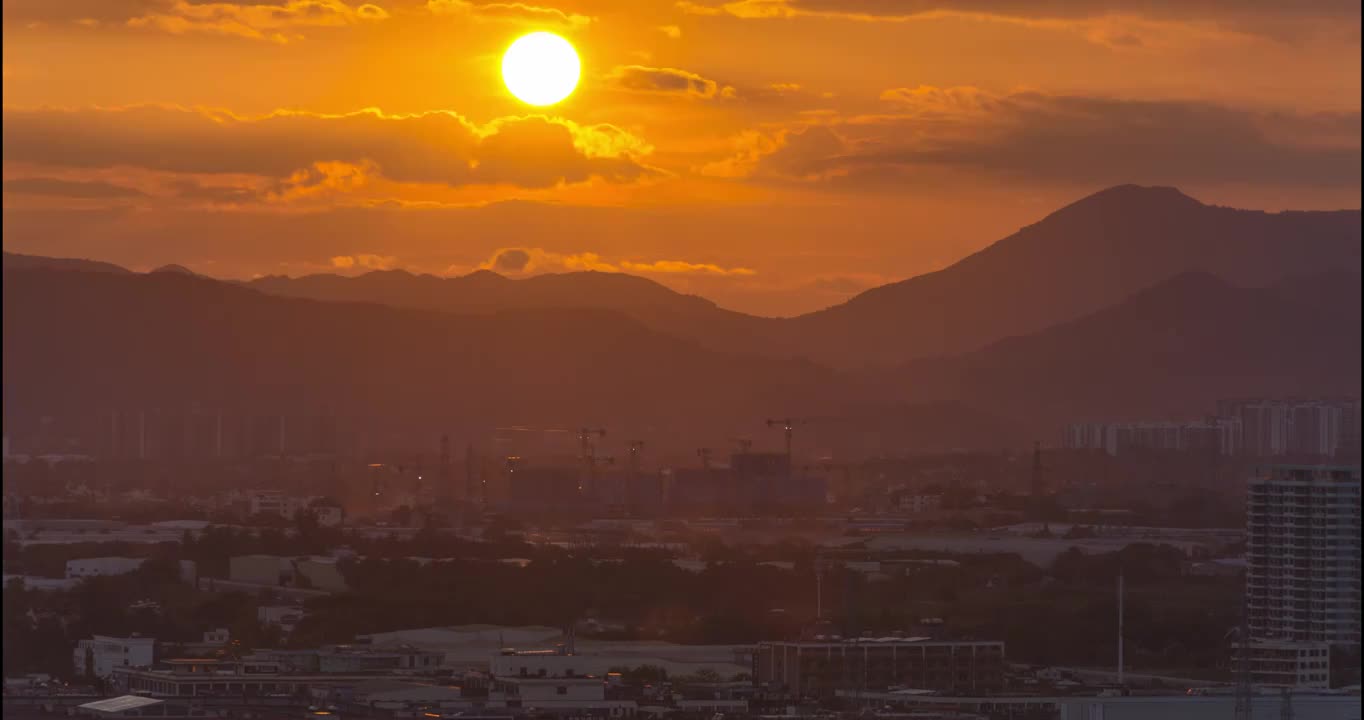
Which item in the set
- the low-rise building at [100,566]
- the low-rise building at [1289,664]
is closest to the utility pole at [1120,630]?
the low-rise building at [1289,664]

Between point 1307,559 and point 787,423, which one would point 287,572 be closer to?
point 1307,559

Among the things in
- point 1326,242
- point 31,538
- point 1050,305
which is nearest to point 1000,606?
point 31,538

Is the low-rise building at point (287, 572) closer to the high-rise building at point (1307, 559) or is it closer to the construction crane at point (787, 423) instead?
the high-rise building at point (1307, 559)

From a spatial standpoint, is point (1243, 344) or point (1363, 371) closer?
point (1363, 371)

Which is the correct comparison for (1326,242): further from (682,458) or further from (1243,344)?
(682,458)

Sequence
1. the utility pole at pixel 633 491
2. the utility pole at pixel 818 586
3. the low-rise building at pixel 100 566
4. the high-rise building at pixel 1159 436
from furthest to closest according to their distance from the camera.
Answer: the high-rise building at pixel 1159 436 → the utility pole at pixel 633 491 → the low-rise building at pixel 100 566 → the utility pole at pixel 818 586

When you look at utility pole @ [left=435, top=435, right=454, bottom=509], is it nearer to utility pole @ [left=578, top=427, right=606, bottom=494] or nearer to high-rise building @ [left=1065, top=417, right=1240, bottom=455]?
utility pole @ [left=578, top=427, right=606, bottom=494]

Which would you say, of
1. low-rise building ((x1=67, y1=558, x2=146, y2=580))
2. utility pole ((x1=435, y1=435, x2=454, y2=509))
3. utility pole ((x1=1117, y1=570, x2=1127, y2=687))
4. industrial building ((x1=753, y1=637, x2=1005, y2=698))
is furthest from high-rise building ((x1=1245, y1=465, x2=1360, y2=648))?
utility pole ((x1=435, y1=435, x2=454, y2=509))
